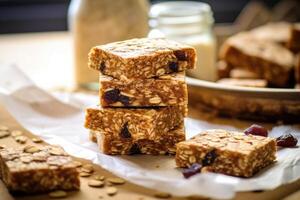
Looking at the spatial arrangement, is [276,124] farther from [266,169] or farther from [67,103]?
A: [67,103]

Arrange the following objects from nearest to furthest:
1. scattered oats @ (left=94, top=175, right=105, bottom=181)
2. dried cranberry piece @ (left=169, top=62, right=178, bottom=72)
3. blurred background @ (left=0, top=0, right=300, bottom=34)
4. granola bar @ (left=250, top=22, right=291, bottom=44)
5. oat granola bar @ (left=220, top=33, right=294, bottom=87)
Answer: scattered oats @ (left=94, top=175, right=105, bottom=181)
dried cranberry piece @ (left=169, top=62, right=178, bottom=72)
oat granola bar @ (left=220, top=33, right=294, bottom=87)
granola bar @ (left=250, top=22, right=291, bottom=44)
blurred background @ (left=0, top=0, right=300, bottom=34)

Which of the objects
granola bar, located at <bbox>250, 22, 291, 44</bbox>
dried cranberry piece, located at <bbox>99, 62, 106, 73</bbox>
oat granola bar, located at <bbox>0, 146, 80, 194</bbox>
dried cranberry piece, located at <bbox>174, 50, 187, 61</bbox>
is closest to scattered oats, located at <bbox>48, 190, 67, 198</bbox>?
oat granola bar, located at <bbox>0, 146, 80, 194</bbox>

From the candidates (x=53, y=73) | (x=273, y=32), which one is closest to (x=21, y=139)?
(x=53, y=73)

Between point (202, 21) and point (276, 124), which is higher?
point (202, 21)

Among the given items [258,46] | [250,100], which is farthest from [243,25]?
[250,100]

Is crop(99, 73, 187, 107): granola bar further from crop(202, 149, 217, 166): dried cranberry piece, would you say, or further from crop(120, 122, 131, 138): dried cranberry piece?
crop(202, 149, 217, 166): dried cranberry piece
